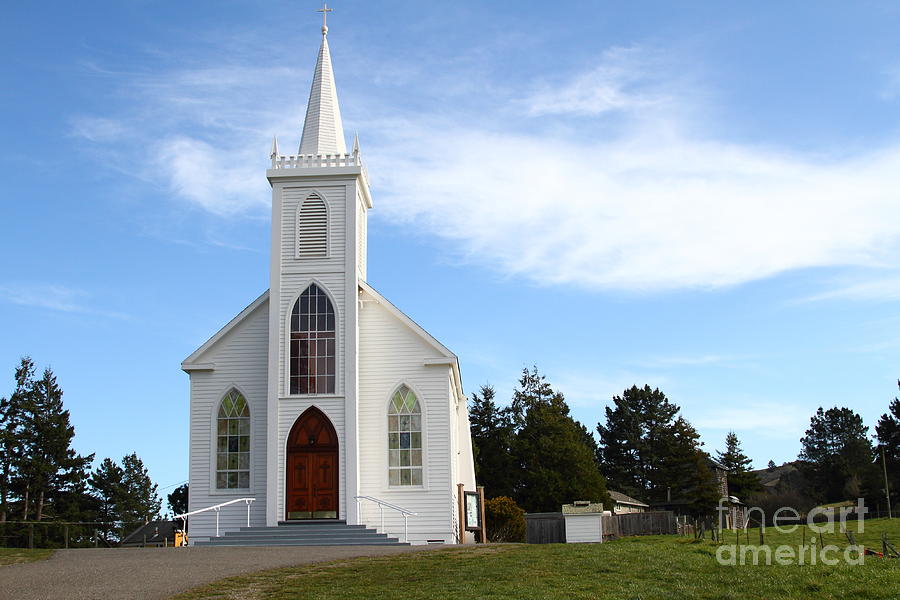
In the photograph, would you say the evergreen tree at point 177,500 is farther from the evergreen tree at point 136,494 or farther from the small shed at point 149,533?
the small shed at point 149,533

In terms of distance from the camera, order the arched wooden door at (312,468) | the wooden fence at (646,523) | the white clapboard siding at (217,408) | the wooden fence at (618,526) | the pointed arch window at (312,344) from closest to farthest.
Result: the arched wooden door at (312,468) < the white clapboard siding at (217,408) < the pointed arch window at (312,344) < the wooden fence at (618,526) < the wooden fence at (646,523)

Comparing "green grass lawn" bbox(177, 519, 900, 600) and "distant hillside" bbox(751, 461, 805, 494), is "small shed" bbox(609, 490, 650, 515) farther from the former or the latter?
"green grass lawn" bbox(177, 519, 900, 600)

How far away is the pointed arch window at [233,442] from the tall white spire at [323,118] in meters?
8.09

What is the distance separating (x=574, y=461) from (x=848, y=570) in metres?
43.0

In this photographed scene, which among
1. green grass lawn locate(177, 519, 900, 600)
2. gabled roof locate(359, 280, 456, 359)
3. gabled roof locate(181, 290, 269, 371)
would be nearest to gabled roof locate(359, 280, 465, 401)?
Answer: gabled roof locate(359, 280, 456, 359)

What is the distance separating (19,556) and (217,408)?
9.16 metres

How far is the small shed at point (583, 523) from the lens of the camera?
1129 inches

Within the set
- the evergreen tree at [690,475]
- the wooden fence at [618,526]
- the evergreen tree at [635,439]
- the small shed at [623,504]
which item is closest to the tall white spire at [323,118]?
the wooden fence at [618,526]

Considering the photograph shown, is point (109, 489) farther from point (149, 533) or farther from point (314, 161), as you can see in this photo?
A: point (314, 161)

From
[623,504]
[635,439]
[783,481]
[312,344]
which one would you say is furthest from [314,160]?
[783,481]

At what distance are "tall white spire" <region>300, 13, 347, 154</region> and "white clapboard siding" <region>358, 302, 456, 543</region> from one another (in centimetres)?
527

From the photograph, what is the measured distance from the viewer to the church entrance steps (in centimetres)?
2503

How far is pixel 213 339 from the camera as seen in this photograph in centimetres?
2834

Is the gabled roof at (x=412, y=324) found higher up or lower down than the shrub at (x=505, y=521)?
higher up
